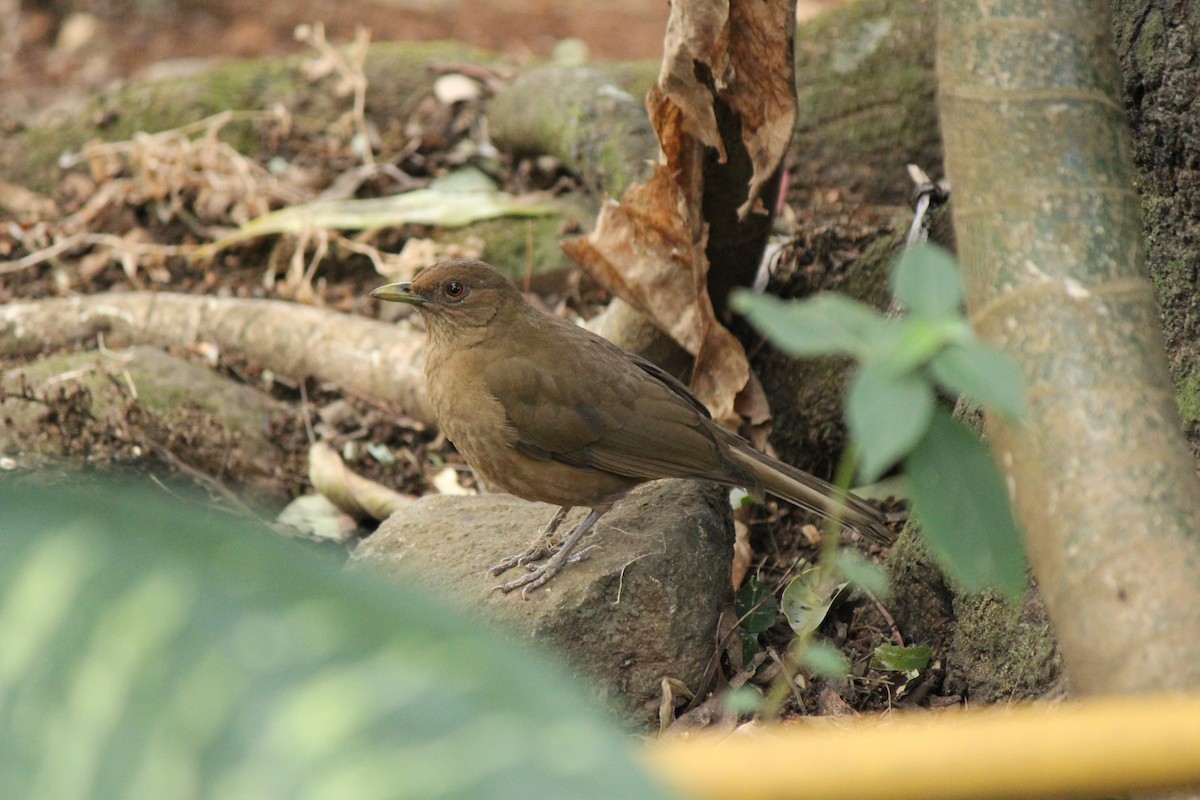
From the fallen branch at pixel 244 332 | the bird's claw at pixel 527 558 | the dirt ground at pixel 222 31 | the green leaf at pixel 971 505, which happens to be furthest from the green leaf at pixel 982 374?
the dirt ground at pixel 222 31

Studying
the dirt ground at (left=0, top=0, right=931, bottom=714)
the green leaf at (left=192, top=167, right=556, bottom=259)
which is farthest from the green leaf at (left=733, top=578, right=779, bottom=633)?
the green leaf at (left=192, top=167, right=556, bottom=259)

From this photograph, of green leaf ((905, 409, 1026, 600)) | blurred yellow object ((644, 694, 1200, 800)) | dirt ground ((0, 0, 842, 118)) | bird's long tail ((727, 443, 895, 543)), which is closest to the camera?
blurred yellow object ((644, 694, 1200, 800))

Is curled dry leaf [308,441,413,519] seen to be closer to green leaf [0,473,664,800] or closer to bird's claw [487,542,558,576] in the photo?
bird's claw [487,542,558,576]

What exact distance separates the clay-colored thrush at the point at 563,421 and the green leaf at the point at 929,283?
2.35 meters

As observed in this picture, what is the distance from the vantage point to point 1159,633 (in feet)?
5.65

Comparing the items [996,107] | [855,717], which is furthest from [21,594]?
[855,717]

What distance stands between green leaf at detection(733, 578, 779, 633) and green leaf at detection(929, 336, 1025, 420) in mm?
2525

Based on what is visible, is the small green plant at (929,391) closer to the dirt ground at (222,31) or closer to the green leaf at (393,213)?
the green leaf at (393,213)

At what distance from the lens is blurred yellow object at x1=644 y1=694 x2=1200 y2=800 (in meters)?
1.16

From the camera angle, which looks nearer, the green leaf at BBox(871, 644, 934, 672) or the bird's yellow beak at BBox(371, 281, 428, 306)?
the green leaf at BBox(871, 644, 934, 672)

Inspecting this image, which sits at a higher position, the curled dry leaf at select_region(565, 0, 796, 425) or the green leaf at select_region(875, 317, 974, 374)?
the green leaf at select_region(875, 317, 974, 374)

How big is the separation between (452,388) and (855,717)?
1.76 meters

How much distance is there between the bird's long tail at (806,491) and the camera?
3746 millimetres

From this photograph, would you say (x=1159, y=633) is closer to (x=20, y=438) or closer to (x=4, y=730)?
(x=4, y=730)
